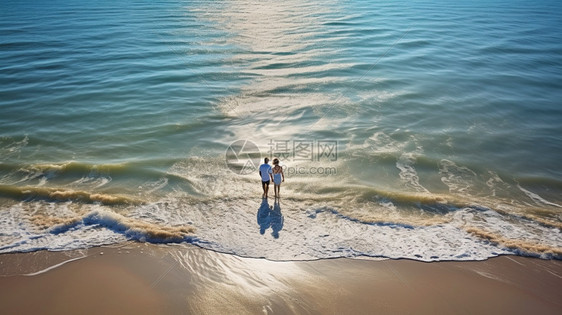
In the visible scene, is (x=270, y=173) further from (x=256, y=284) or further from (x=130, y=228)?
(x=130, y=228)

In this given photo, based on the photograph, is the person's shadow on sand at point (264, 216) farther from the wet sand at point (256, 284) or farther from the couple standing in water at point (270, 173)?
the wet sand at point (256, 284)

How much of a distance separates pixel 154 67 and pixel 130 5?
89.8 ft

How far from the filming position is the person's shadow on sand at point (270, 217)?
32.2ft

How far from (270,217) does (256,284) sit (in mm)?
2674

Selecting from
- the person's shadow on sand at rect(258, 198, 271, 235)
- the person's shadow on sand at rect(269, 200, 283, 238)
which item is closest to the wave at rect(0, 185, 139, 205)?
the person's shadow on sand at rect(258, 198, 271, 235)

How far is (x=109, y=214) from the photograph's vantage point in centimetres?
1020

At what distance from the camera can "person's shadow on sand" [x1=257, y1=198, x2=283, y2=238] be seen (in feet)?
32.2

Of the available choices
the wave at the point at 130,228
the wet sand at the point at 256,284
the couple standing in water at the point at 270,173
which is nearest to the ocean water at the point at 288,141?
the wave at the point at 130,228

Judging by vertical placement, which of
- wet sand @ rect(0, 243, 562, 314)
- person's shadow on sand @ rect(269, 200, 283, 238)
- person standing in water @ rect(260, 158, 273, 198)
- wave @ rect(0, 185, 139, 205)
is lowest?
wet sand @ rect(0, 243, 562, 314)

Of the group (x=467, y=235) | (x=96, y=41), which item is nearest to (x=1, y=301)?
(x=467, y=235)

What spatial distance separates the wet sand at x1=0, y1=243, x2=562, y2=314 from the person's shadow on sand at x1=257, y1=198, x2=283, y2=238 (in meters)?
1.35

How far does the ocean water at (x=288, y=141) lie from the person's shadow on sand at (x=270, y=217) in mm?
54

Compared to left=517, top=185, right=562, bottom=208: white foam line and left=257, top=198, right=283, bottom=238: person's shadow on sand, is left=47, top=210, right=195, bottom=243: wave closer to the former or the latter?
left=257, top=198, right=283, bottom=238: person's shadow on sand

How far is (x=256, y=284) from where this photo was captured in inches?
309
